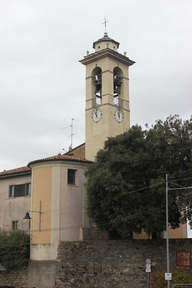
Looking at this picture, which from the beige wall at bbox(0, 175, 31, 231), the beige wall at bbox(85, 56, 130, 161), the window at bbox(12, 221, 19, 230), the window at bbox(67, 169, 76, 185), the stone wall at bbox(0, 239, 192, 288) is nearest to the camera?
the stone wall at bbox(0, 239, 192, 288)

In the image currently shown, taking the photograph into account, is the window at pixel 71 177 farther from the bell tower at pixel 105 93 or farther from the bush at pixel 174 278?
the bush at pixel 174 278

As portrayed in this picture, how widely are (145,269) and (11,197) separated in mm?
18230

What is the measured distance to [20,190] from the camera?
40.7 meters

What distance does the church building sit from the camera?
33.6 meters

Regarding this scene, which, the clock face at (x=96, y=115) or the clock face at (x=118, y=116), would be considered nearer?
the clock face at (x=96, y=115)

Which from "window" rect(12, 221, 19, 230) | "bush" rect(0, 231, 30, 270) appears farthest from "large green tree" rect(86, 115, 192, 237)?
"window" rect(12, 221, 19, 230)

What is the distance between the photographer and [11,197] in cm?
4147

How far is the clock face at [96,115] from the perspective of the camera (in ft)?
139

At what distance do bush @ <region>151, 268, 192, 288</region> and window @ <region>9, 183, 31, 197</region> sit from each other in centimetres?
1768

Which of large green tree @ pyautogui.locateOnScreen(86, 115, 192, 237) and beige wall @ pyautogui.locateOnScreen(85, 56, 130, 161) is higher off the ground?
beige wall @ pyautogui.locateOnScreen(85, 56, 130, 161)

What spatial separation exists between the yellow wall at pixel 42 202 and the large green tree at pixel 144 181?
4430 mm

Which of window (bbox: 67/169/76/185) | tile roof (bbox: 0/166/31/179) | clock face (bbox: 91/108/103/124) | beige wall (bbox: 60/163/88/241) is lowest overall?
beige wall (bbox: 60/163/88/241)

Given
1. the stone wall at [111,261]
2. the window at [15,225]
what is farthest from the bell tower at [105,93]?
the stone wall at [111,261]

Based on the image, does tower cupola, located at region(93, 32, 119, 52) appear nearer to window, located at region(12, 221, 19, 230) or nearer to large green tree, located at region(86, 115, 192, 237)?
large green tree, located at region(86, 115, 192, 237)
